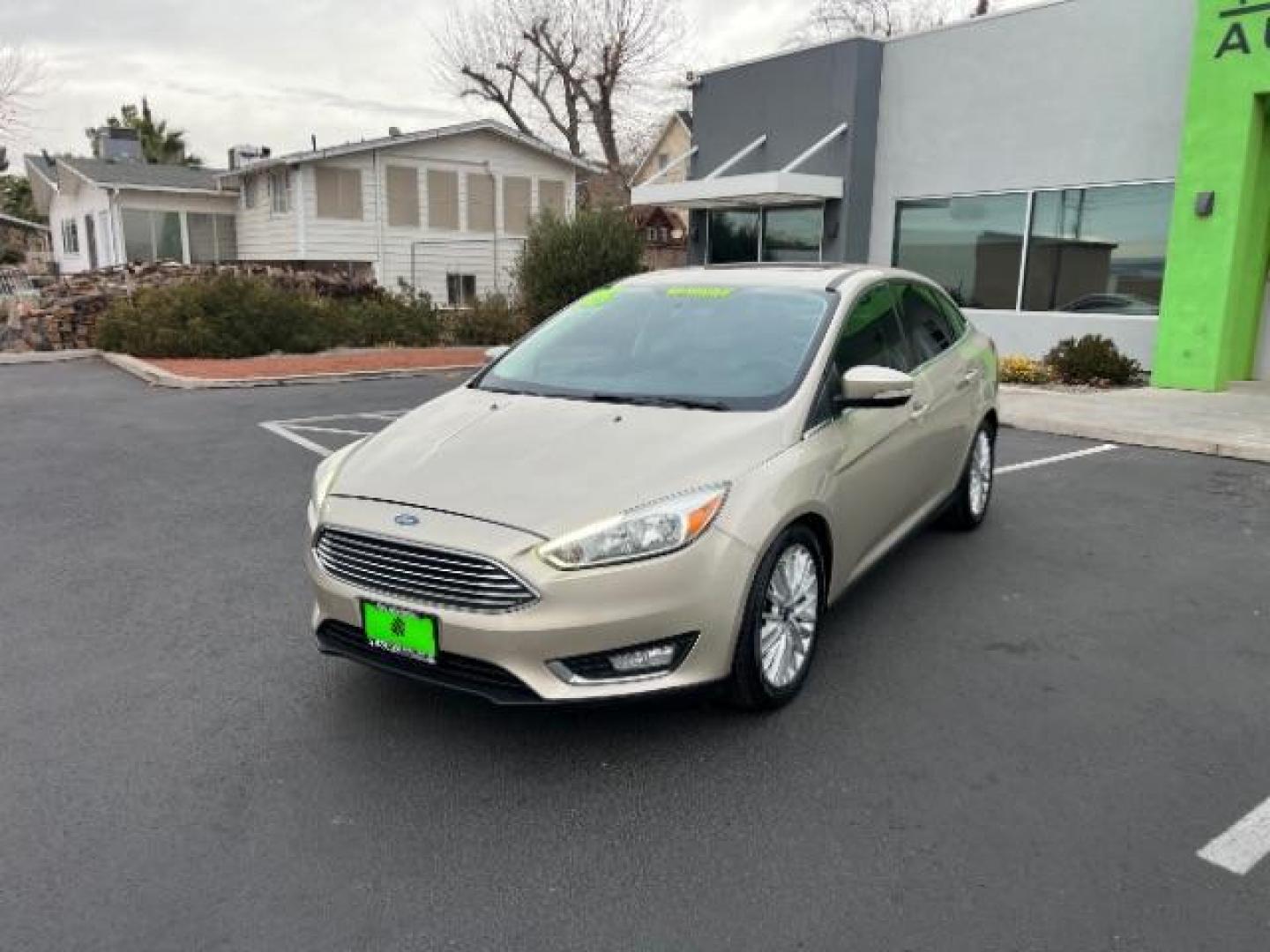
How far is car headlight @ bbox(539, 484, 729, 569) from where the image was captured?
9.80 ft

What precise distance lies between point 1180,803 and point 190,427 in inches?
356

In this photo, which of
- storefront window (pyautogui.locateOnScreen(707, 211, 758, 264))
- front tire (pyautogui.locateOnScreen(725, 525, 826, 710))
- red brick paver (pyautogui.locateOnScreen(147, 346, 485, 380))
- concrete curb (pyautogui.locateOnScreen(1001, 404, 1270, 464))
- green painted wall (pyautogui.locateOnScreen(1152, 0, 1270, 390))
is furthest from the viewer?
storefront window (pyautogui.locateOnScreen(707, 211, 758, 264))

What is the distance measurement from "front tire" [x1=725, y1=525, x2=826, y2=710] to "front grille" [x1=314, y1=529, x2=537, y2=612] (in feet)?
2.70

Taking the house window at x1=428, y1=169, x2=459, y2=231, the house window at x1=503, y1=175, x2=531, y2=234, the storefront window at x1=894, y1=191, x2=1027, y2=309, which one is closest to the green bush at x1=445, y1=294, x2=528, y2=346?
the storefront window at x1=894, y1=191, x2=1027, y2=309

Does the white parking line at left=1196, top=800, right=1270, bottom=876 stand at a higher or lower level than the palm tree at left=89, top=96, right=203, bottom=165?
lower

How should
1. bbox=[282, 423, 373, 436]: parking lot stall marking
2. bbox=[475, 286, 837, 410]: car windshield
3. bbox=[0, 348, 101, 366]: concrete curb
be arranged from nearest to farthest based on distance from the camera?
1. bbox=[475, 286, 837, 410]: car windshield
2. bbox=[282, 423, 373, 436]: parking lot stall marking
3. bbox=[0, 348, 101, 366]: concrete curb

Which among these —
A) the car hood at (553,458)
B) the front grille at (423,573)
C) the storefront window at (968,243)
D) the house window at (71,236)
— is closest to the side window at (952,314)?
the car hood at (553,458)

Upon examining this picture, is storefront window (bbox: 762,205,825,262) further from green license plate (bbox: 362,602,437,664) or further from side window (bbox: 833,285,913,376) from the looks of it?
green license plate (bbox: 362,602,437,664)

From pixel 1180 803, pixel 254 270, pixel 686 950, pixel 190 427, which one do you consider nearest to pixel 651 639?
pixel 686 950

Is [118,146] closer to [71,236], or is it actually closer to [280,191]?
[71,236]

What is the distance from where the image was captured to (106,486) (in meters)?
7.07

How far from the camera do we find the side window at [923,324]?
5.02 m

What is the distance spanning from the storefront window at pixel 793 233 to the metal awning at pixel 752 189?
0.23 meters

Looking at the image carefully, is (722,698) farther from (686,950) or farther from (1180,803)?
(1180,803)
